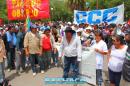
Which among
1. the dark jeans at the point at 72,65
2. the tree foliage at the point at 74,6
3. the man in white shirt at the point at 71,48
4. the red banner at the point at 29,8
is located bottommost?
the tree foliage at the point at 74,6

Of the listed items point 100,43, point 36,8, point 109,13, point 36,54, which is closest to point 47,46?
point 36,54

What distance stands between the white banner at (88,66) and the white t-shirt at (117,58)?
2028 millimetres

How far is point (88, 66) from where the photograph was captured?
10062 mm

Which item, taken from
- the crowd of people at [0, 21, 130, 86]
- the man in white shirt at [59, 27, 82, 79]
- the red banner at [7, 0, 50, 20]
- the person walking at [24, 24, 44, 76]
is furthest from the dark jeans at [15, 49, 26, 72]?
the man in white shirt at [59, 27, 82, 79]

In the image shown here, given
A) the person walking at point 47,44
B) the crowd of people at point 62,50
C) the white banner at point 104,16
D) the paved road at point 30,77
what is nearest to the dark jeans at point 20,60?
the crowd of people at point 62,50

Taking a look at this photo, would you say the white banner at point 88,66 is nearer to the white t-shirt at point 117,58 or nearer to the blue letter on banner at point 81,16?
the white t-shirt at point 117,58

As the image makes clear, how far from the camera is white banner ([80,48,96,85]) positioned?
9797mm

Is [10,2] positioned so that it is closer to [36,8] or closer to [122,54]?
[36,8]

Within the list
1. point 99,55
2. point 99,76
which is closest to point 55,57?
point 99,76

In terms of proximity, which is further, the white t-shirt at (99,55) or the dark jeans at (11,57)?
the dark jeans at (11,57)

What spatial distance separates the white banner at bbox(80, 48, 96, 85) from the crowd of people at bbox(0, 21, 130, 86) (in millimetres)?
204

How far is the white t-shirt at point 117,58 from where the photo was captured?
7.42 metres

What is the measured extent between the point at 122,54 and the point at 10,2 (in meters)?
8.59

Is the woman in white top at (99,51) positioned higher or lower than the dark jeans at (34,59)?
higher
